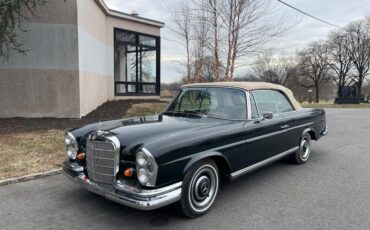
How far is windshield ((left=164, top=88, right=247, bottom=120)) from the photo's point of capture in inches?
173

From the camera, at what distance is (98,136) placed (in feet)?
11.3

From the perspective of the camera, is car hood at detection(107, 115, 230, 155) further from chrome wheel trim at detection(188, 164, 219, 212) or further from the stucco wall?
the stucco wall

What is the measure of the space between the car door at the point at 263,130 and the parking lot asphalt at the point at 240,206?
20.0 inches

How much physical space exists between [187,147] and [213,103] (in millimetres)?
1434

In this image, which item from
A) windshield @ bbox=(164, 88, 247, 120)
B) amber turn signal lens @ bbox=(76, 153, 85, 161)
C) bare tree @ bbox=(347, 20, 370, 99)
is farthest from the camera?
bare tree @ bbox=(347, 20, 370, 99)

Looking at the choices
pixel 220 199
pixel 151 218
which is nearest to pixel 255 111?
pixel 220 199

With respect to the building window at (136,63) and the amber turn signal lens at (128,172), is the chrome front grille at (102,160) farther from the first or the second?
the building window at (136,63)

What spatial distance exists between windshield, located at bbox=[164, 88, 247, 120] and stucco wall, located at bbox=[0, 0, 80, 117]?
623 centimetres

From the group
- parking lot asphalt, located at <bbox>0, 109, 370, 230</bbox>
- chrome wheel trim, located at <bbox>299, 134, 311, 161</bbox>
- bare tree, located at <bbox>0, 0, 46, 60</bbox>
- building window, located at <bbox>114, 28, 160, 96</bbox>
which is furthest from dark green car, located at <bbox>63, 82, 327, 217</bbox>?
building window, located at <bbox>114, 28, 160, 96</bbox>

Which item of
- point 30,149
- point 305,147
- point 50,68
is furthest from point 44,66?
point 305,147

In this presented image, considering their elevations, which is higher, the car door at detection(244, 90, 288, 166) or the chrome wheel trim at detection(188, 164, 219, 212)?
the car door at detection(244, 90, 288, 166)

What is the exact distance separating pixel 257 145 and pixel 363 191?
1.66 m

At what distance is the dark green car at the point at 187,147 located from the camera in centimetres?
310

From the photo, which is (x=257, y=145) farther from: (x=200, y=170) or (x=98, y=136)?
(x=98, y=136)
